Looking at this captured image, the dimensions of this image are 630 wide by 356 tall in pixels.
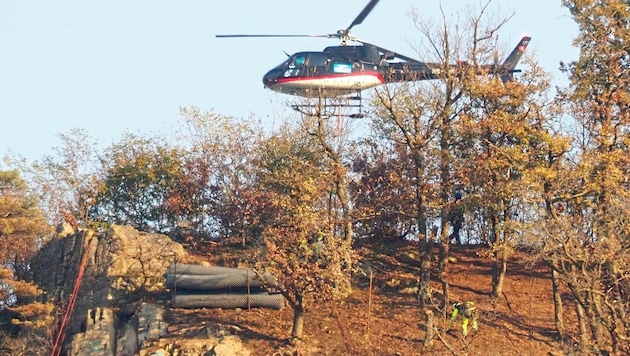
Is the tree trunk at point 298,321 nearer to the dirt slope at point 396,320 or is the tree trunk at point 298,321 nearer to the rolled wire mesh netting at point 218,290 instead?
the dirt slope at point 396,320

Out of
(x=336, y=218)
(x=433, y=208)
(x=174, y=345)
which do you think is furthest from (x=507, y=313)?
(x=174, y=345)

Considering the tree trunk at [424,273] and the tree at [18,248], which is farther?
the tree trunk at [424,273]

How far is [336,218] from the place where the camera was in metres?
26.3

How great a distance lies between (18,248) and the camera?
26.4m

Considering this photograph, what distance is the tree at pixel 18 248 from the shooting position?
24.5 meters

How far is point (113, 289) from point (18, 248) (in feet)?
10.0

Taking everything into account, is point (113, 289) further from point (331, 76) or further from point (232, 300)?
point (331, 76)

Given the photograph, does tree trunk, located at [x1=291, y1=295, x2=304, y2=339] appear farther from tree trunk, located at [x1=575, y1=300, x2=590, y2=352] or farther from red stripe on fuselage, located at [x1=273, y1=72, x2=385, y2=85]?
red stripe on fuselage, located at [x1=273, y1=72, x2=385, y2=85]

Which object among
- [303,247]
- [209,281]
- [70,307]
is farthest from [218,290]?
[70,307]

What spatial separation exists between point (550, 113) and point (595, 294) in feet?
21.9

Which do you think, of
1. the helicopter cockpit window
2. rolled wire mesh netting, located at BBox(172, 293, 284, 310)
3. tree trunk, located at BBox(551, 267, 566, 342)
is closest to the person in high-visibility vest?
tree trunk, located at BBox(551, 267, 566, 342)

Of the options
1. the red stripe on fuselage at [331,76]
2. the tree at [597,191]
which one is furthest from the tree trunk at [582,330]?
the red stripe on fuselage at [331,76]

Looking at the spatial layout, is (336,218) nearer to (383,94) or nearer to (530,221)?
(383,94)

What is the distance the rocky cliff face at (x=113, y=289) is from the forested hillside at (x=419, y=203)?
0.68 m
